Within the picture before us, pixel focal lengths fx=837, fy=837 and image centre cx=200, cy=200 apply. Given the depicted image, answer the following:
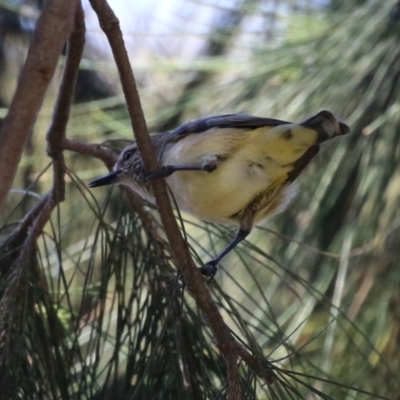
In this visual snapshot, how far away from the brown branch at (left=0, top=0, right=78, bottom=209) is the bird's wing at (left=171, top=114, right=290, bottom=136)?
1.86 ft

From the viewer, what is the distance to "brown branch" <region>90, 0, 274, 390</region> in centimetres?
86

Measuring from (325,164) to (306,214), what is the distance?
110 mm

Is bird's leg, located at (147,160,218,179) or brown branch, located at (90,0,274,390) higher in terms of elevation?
bird's leg, located at (147,160,218,179)

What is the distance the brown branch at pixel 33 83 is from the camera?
532mm

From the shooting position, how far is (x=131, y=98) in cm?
86

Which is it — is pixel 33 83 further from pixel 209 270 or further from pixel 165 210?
pixel 209 270

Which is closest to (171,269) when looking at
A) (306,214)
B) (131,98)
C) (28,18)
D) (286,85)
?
(131,98)

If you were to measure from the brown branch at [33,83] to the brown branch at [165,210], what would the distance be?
0.88 ft

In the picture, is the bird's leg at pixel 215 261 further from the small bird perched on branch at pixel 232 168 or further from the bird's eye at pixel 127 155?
the bird's eye at pixel 127 155

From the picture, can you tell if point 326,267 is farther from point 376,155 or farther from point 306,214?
point 376,155

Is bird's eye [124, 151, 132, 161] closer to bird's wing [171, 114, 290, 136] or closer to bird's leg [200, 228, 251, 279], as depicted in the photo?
bird's wing [171, 114, 290, 136]

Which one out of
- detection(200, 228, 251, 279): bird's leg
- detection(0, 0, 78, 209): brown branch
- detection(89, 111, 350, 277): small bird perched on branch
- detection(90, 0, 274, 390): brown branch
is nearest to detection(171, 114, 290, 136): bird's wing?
detection(89, 111, 350, 277): small bird perched on branch

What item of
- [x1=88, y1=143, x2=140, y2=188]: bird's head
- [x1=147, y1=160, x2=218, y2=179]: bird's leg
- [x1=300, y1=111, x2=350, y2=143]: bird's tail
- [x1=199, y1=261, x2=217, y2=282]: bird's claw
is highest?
[x1=88, y1=143, x2=140, y2=188]: bird's head

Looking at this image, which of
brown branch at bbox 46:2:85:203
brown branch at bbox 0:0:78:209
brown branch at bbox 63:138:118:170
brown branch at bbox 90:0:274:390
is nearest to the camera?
brown branch at bbox 0:0:78:209
